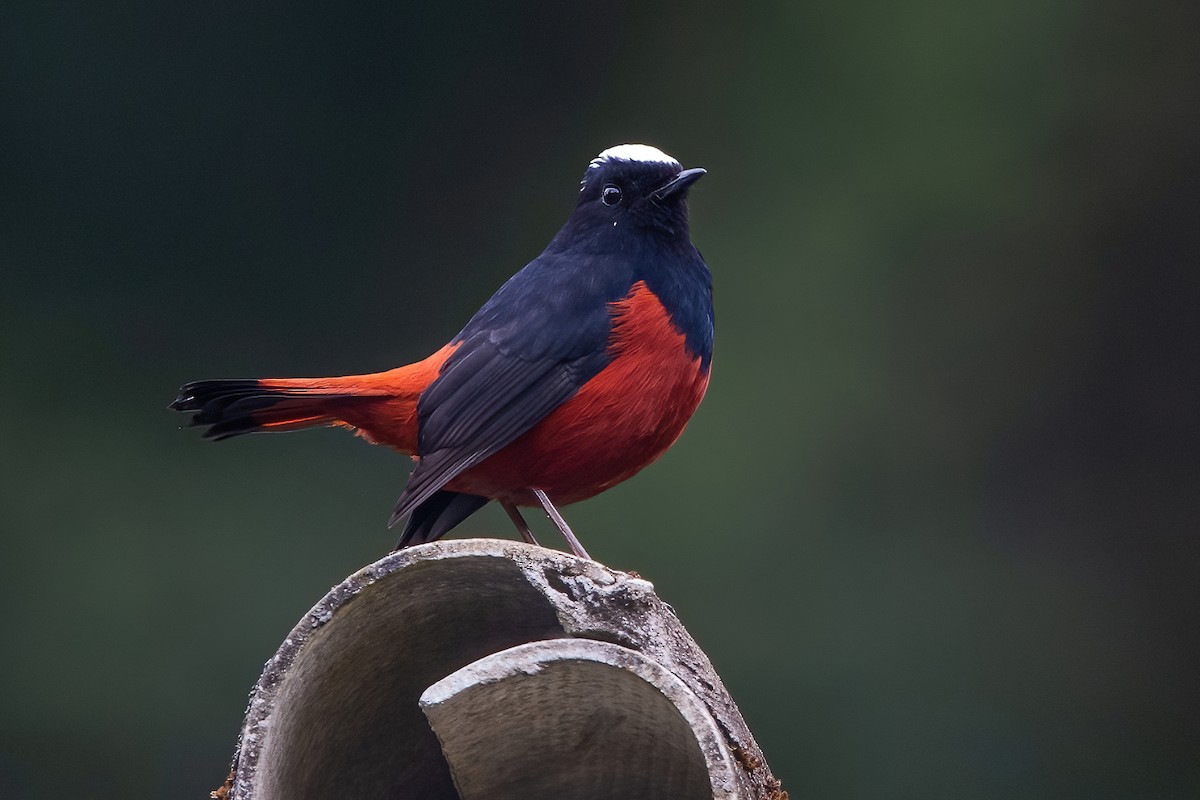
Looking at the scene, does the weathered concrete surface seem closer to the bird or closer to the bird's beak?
the bird

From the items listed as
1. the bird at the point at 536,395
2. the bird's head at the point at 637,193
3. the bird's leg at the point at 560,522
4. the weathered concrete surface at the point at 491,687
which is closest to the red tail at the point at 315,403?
the bird at the point at 536,395

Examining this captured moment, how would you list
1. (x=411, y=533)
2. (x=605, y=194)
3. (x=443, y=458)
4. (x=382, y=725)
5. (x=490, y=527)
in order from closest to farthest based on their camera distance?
1. (x=382, y=725)
2. (x=443, y=458)
3. (x=411, y=533)
4. (x=605, y=194)
5. (x=490, y=527)

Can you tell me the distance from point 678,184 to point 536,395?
0.74 metres

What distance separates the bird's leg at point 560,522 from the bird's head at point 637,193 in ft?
2.52

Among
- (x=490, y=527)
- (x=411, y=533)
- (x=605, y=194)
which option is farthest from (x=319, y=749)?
(x=490, y=527)

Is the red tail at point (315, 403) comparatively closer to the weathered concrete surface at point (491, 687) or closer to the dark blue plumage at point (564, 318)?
the dark blue plumage at point (564, 318)

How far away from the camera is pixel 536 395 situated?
3213 mm

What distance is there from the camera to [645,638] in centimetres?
234

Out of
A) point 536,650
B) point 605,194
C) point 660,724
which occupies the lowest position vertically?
point 660,724

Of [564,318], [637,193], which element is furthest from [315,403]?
[637,193]

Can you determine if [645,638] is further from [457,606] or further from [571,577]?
[457,606]

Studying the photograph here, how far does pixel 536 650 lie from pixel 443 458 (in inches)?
39.2

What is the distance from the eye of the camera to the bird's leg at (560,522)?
3.05 metres

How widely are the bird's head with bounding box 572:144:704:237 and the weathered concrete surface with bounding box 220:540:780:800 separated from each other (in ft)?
4.53
